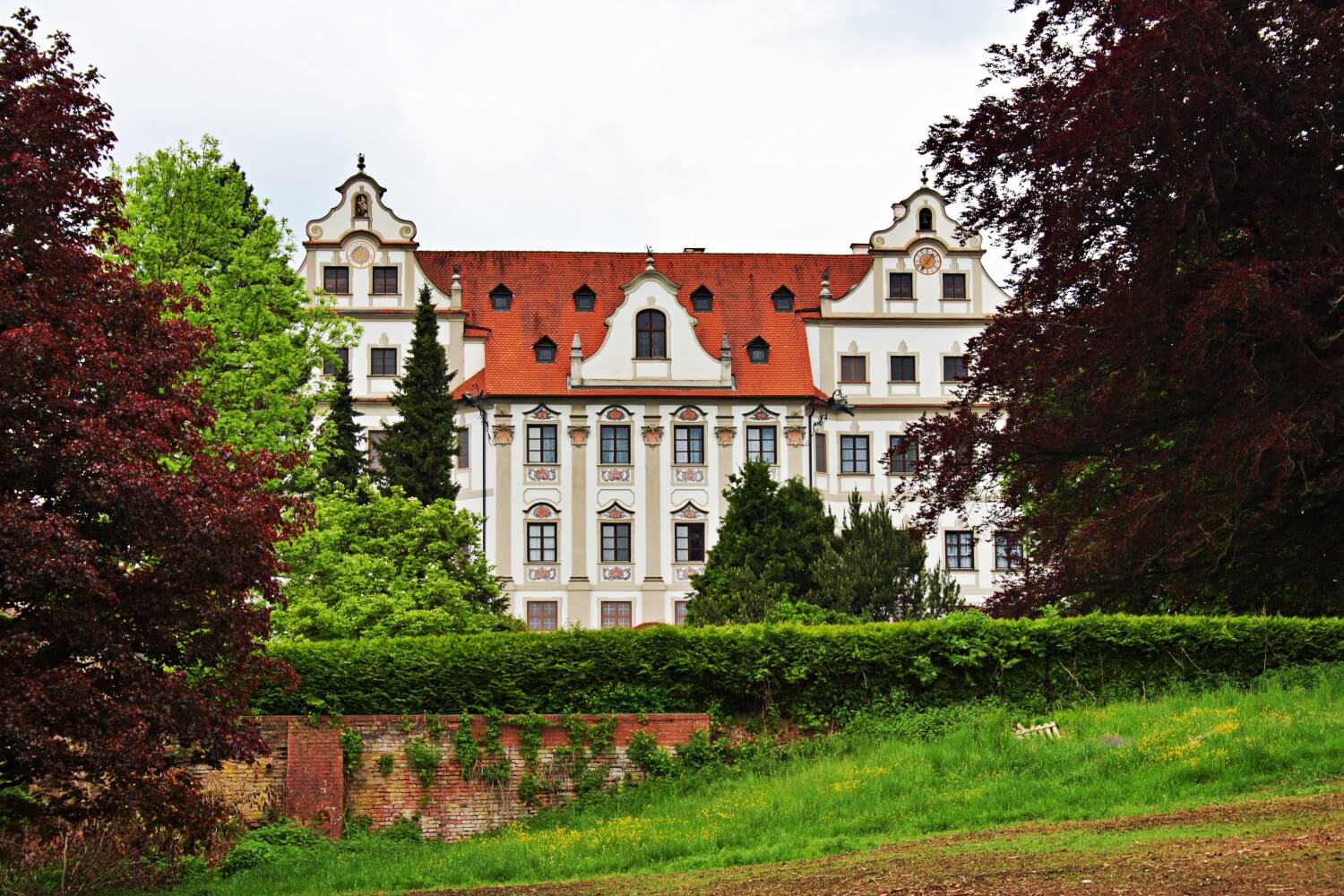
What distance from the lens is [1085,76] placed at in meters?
19.1

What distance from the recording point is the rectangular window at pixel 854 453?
189 ft

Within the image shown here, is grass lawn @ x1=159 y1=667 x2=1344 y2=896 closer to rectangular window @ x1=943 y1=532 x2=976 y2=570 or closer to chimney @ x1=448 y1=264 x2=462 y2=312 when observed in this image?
rectangular window @ x1=943 y1=532 x2=976 y2=570

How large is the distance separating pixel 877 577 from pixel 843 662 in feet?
45.0

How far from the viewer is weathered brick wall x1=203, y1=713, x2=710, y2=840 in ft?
76.2

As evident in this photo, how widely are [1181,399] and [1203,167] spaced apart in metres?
2.59

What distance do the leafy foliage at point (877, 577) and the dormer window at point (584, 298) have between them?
70.9ft

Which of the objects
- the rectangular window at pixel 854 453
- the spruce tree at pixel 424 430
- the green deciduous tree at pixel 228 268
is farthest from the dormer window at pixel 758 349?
A: the green deciduous tree at pixel 228 268

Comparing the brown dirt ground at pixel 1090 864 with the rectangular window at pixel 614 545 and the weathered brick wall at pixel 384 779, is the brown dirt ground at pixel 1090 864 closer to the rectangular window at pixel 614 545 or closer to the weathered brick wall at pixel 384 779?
the weathered brick wall at pixel 384 779

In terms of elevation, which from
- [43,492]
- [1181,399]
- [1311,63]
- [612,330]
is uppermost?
[612,330]

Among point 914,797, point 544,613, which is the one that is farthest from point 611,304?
point 914,797

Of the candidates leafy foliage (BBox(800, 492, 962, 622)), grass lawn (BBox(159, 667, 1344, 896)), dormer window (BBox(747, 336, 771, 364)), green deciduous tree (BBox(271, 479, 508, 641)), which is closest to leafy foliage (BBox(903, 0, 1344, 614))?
grass lawn (BBox(159, 667, 1344, 896))

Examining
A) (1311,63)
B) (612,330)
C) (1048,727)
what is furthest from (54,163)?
(612,330)

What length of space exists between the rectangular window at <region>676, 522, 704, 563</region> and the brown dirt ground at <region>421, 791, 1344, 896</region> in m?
39.5

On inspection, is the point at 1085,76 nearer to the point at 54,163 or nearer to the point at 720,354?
the point at 54,163
